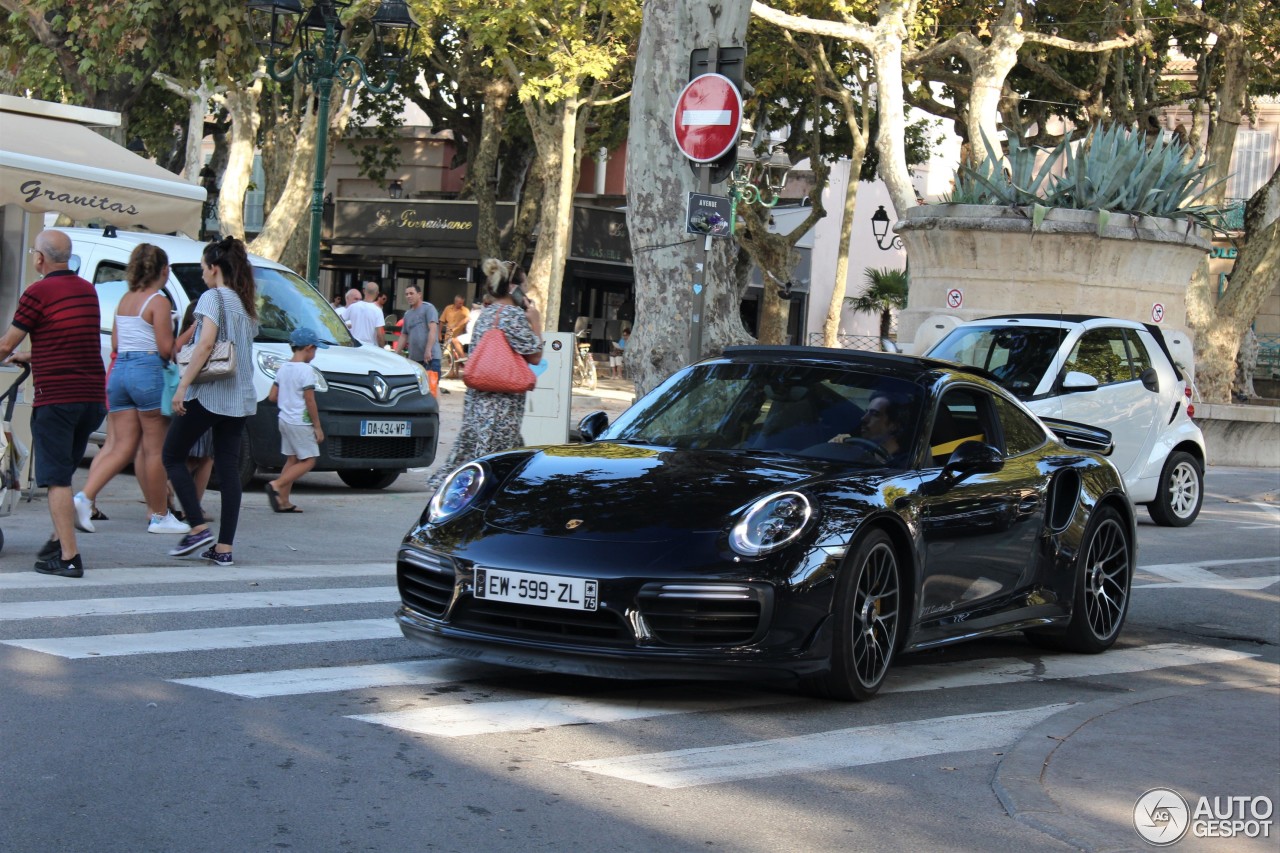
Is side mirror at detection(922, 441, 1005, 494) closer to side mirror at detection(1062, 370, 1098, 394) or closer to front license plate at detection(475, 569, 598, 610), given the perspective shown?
front license plate at detection(475, 569, 598, 610)

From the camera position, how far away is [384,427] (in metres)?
14.6

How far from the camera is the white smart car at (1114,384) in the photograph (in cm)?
1471

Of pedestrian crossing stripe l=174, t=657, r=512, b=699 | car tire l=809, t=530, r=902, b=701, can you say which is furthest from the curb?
pedestrian crossing stripe l=174, t=657, r=512, b=699

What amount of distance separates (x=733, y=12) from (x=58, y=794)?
984 cm

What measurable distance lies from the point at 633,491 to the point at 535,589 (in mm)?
616

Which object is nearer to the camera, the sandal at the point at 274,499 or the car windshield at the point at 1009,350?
the sandal at the point at 274,499

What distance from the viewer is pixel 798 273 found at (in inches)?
2345

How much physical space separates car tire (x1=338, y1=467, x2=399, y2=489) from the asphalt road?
5977 millimetres

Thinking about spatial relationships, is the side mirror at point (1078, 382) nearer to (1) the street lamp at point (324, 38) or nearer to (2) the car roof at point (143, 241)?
(2) the car roof at point (143, 241)

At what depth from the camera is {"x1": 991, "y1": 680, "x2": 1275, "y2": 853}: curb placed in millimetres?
5102

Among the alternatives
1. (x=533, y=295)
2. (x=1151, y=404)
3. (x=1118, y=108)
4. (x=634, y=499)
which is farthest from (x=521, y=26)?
(x=634, y=499)

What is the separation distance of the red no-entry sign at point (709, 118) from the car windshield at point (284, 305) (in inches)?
171

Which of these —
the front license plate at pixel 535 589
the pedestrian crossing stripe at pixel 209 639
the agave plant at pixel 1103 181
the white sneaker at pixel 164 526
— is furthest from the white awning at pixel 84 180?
the agave plant at pixel 1103 181

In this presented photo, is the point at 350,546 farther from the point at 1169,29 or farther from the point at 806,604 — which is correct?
the point at 1169,29
